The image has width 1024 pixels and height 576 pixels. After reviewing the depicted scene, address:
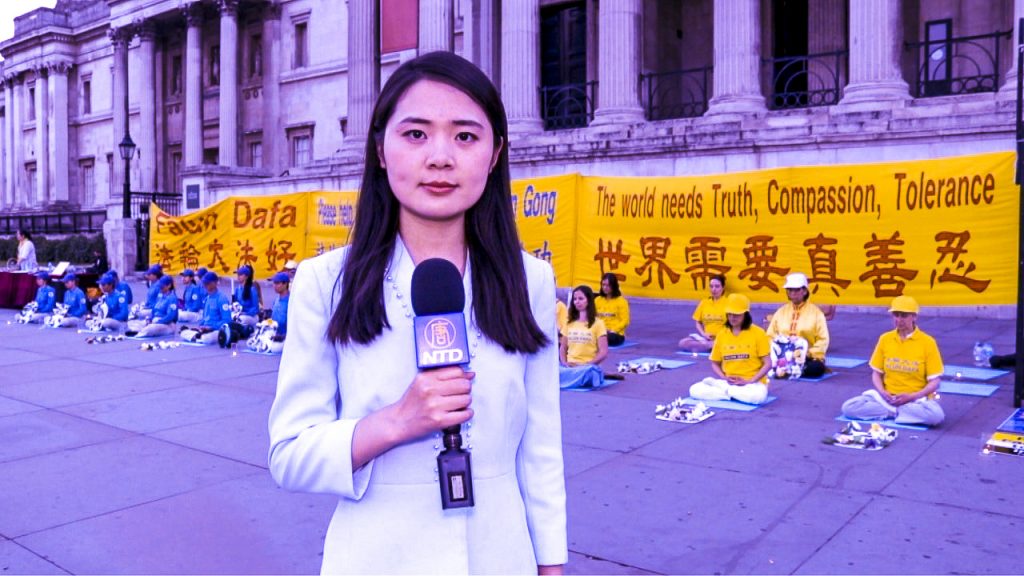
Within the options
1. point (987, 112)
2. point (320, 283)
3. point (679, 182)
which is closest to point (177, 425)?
point (320, 283)

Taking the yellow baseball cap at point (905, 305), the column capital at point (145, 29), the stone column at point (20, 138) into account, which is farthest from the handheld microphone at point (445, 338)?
the stone column at point (20, 138)

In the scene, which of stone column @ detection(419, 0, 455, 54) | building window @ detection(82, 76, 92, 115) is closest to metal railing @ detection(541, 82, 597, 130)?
stone column @ detection(419, 0, 455, 54)

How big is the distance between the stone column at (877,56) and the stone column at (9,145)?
188 ft

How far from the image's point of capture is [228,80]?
126 ft

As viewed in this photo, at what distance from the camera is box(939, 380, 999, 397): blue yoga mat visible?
9102 mm

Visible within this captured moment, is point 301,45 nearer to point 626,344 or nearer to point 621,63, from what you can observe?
point 621,63

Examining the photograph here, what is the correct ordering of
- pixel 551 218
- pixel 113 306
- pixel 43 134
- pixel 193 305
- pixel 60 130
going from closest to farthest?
→ 1. pixel 551 218
2. pixel 193 305
3. pixel 113 306
4. pixel 60 130
5. pixel 43 134

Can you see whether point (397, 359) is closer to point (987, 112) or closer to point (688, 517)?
point (688, 517)

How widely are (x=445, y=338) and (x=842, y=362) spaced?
10.3 m

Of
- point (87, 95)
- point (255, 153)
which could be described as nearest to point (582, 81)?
point (255, 153)

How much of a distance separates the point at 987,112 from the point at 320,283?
52.1ft

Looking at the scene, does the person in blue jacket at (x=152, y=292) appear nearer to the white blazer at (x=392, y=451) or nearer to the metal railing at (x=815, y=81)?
the metal railing at (x=815, y=81)

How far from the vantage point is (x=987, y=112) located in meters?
15.1

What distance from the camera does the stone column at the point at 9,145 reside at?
195 feet
